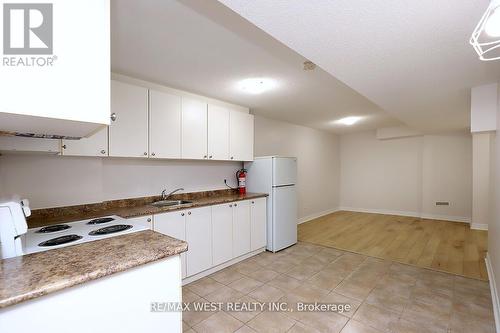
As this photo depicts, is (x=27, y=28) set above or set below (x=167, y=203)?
above

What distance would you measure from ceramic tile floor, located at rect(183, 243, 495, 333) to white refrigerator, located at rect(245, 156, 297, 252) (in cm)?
38

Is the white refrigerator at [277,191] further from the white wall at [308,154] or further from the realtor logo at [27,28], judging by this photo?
the realtor logo at [27,28]

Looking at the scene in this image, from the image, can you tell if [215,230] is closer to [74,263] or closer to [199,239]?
[199,239]

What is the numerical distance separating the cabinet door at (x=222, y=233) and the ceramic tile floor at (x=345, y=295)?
184mm

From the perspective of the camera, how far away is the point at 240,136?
11.6ft

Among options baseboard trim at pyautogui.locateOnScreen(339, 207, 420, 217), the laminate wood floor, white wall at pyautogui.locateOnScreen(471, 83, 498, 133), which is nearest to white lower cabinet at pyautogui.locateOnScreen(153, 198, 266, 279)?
the laminate wood floor

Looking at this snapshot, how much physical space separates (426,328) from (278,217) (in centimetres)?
205

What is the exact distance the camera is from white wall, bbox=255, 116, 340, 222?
4641 millimetres

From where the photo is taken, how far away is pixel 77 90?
3.19 ft

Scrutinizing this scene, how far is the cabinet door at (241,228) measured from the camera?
3143mm

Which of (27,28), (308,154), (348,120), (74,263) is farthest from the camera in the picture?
(308,154)

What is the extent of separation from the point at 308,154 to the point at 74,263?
522 centimetres

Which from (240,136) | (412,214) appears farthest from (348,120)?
(412,214)

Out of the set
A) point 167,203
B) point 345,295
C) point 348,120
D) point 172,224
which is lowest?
point 345,295
